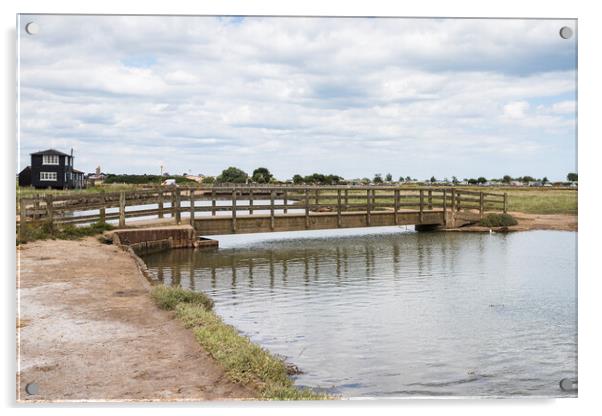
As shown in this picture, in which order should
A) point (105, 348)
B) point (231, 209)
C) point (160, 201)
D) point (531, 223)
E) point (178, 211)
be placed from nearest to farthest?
point (105, 348) → point (160, 201) → point (178, 211) → point (231, 209) → point (531, 223)

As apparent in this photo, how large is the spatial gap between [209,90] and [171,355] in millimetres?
4271

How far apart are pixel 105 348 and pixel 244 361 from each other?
1716mm

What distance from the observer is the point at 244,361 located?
21.1 feet

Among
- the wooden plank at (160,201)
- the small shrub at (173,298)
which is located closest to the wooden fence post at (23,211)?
the wooden plank at (160,201)

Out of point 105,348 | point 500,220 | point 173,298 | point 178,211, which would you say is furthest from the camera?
point 500,220

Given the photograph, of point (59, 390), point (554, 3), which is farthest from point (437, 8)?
point (59, 390)

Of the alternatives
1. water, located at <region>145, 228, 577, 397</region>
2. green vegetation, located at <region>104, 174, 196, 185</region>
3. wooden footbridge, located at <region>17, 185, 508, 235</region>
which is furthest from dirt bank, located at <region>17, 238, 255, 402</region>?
wooden footbridge, located at <region>17, 185, 508, 235</region>

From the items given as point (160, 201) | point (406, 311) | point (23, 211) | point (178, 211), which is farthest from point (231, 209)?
point (406, 311)

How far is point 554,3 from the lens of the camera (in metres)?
7.68

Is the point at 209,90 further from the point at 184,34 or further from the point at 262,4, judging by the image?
the point at 262,4

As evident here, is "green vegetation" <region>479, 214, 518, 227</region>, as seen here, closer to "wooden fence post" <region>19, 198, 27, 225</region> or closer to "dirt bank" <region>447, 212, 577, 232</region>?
"dirt bank" <region>447, 212, 577, 232</region>

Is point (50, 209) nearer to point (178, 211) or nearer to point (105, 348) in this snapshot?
point (178, 211)

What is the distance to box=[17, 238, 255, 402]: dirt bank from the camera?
5.95m

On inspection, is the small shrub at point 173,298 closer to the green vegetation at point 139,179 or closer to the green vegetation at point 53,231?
the green vegetation at point 139,179
